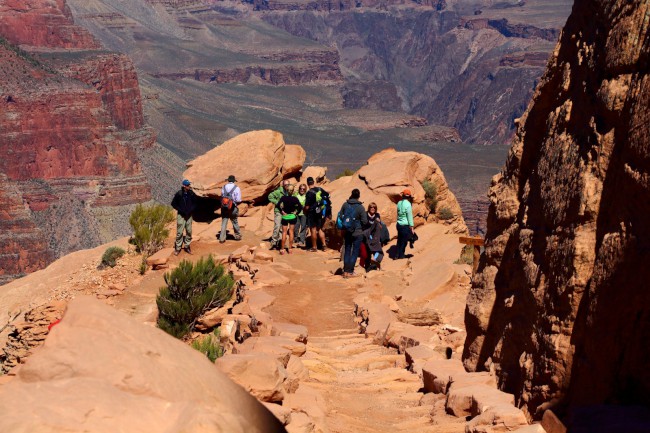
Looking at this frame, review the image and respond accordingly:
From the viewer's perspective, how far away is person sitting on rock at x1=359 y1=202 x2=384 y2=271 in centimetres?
1574

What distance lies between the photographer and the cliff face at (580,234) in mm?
5020

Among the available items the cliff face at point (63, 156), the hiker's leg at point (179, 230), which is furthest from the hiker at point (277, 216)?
the cliff face at point (63, 156)

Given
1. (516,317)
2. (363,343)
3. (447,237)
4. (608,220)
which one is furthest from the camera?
(447,237)

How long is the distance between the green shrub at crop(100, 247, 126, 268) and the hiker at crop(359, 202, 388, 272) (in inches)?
284

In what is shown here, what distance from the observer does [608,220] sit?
215 inches

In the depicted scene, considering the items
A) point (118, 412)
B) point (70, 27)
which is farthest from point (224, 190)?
point (70, 27)

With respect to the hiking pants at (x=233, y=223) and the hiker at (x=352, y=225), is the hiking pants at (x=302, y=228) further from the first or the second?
the hiker at (x=352, y=225)

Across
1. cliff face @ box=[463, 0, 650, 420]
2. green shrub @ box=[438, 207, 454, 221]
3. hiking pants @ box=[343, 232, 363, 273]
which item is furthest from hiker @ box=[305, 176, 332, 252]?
cliff face @ box=[463, 0, 650, 420]

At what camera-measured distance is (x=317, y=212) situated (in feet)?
60.5

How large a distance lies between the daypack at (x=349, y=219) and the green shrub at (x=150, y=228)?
684 centimetres

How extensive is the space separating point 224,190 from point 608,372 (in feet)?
49.0

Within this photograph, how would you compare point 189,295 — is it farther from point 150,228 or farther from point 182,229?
point 150,228

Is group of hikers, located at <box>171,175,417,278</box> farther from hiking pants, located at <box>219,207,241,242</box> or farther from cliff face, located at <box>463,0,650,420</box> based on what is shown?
cliff face, located at <box>463,0,650,420</box>

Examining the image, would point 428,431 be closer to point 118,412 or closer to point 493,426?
point 493,426
